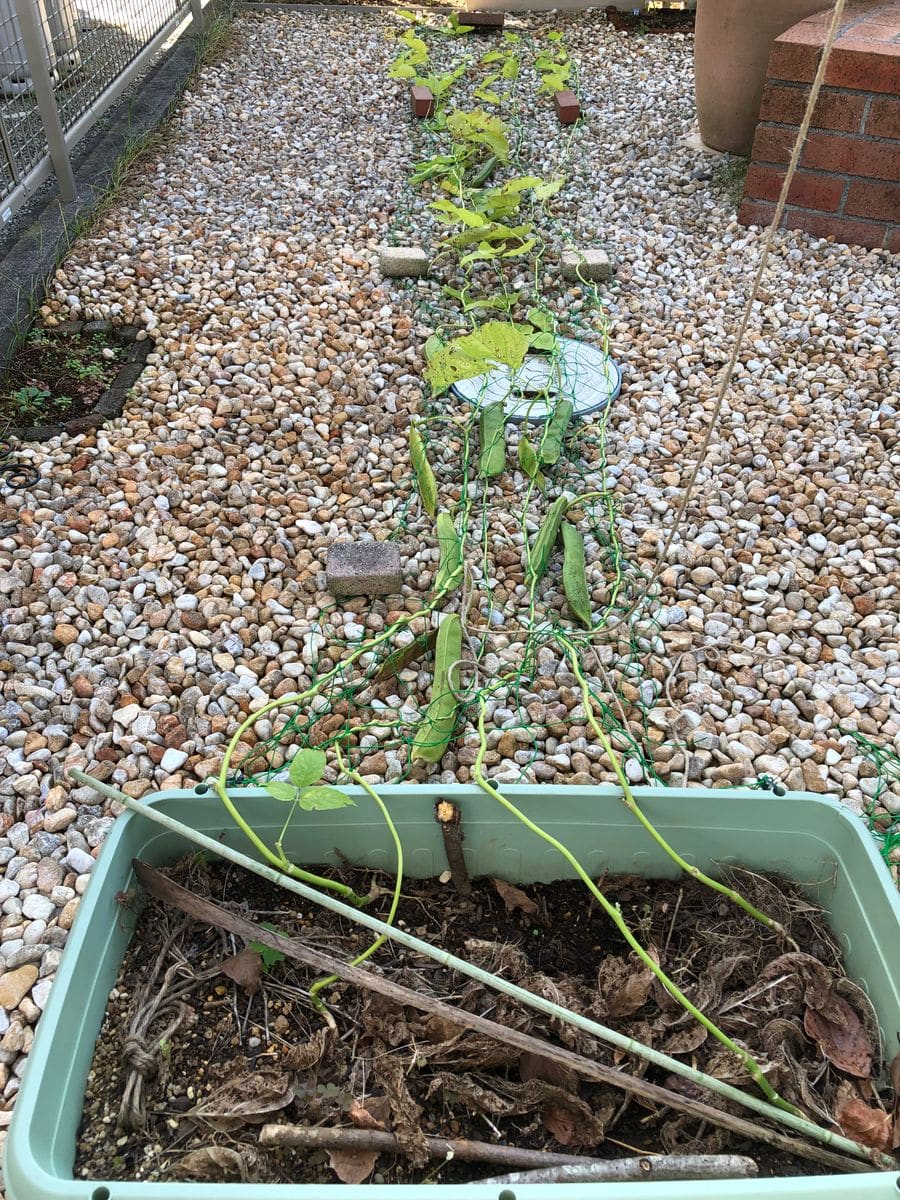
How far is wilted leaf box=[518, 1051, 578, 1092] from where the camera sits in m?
1.12

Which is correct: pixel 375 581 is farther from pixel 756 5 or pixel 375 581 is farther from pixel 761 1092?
pixel 756 5

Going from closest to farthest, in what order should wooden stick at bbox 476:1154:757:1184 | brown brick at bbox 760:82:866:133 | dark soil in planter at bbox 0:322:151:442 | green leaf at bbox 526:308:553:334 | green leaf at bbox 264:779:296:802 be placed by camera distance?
wooden stick at bbox 476:1154:757:1184
green leaf at bbox 264:779:296:802
dark soil in planter at bbox 0:322:151:442
green leaf at bbox 526:308:553:334
brown brick at bbox 760:82:866:133

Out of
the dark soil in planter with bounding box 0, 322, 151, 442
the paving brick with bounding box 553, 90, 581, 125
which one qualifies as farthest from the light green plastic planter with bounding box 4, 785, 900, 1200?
the paving brick with bounding box 553, 90, 581, 125

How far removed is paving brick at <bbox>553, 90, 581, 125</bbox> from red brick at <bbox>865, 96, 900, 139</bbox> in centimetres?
145

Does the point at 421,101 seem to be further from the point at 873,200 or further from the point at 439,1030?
the point at 439,1030

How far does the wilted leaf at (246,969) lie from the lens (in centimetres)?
124

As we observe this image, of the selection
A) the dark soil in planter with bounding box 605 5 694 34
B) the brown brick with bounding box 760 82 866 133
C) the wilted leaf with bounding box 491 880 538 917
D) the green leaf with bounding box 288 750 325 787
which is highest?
the brown brick with bounding box 760 82 866 133

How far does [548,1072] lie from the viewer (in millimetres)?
1125

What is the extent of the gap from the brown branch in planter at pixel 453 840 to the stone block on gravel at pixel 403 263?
2208 millimetres

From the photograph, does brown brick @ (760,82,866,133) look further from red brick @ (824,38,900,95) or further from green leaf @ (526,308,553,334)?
green leaf @ (526,308,553,334)

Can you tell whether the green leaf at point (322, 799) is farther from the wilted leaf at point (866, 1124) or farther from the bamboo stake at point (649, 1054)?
the wilted leaf at point (866, 1124)

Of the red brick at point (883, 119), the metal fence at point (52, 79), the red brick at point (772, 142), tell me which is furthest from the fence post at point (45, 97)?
the red brick at point (883, 119)

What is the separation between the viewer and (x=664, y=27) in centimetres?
521

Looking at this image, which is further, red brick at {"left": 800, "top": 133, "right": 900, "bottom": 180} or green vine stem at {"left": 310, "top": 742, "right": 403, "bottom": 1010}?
red brick at {"left": 800, "top": 133, "right": 900, "bottom": 180}
